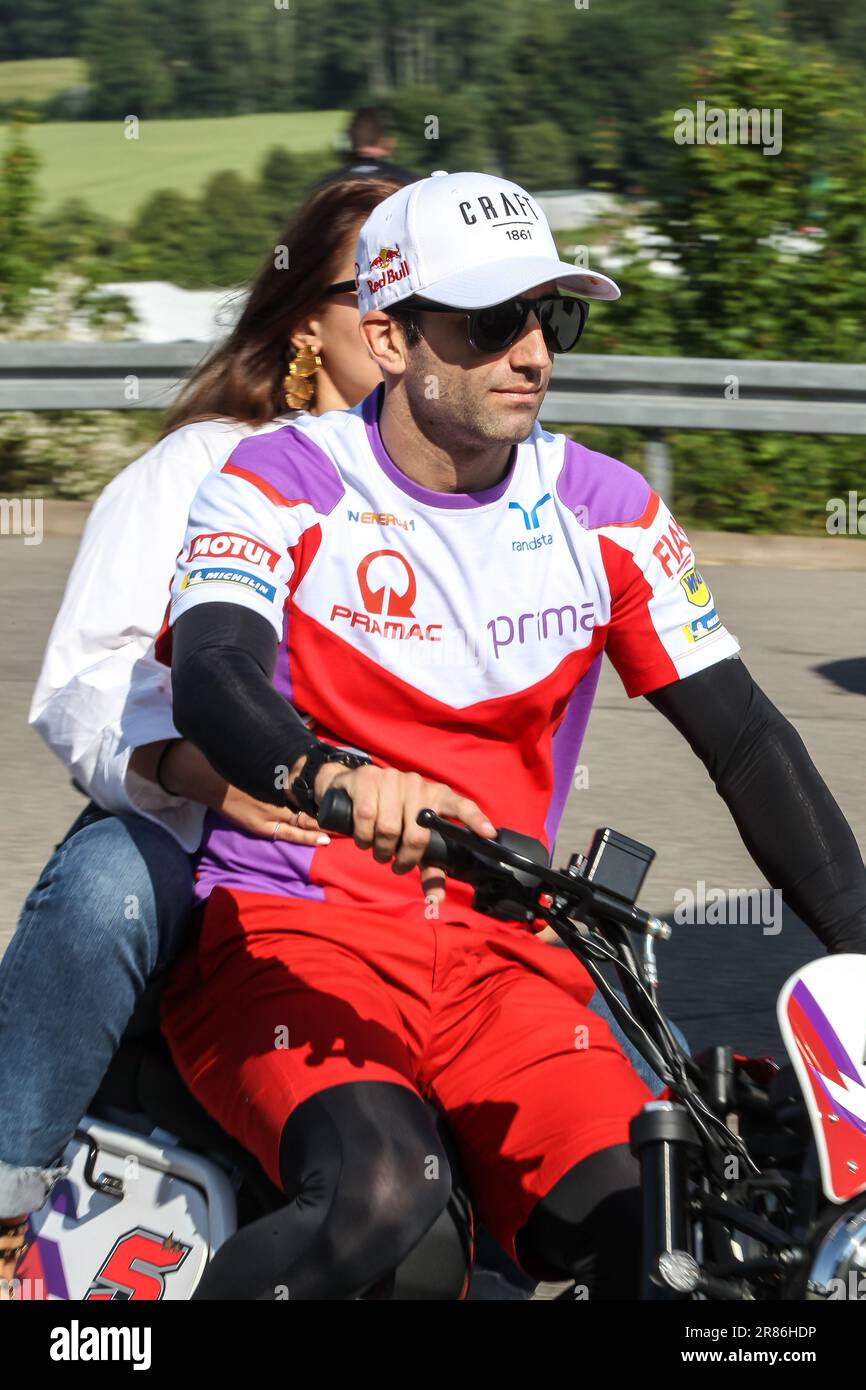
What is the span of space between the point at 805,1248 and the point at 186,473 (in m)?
1.66

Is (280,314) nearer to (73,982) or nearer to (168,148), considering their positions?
(73,982)

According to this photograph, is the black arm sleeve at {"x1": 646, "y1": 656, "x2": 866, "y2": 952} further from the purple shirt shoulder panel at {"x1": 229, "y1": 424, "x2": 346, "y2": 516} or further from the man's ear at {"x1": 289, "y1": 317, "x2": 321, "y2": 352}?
the man's ear at {"x1": 289, "y1": 317, "x2": 321, "y2": 352}

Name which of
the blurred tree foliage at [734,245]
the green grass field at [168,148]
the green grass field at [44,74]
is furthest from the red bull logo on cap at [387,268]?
the green grass field at [168,148]

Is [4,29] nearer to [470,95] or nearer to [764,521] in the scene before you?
[470,95]

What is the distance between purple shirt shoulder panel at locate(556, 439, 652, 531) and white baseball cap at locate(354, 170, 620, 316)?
10.4 inches

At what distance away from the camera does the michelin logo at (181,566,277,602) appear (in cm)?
243

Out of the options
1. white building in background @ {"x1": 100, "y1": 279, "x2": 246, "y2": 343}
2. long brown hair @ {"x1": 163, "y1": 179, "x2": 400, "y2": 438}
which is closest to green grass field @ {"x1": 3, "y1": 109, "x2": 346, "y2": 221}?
white building in background @ {"x1": 100, "y1": 279, "x2": 246, "y2": 343}

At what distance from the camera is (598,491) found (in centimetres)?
277

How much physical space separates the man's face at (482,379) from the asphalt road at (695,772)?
0.83 meters

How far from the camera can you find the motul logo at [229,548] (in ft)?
8.06

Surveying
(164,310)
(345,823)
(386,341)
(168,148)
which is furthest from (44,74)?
(345,823)

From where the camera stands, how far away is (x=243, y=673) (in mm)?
2264

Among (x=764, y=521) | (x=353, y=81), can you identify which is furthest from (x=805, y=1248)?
(x=353, y=81)

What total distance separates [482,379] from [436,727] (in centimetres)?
45
